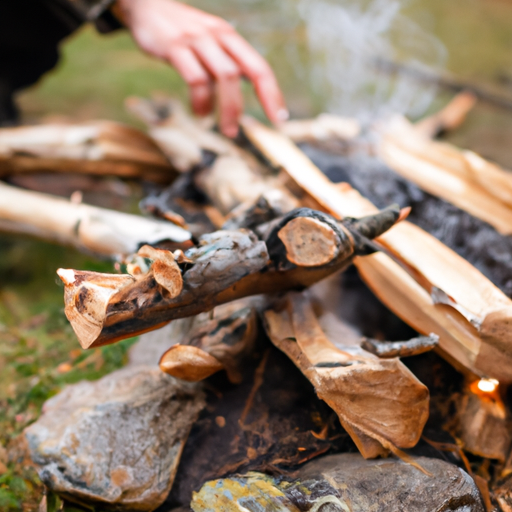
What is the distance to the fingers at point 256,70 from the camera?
1.77 meters

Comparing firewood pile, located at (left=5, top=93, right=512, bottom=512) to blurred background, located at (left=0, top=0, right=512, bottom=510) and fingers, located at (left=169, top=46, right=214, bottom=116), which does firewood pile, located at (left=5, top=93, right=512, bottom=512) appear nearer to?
blurred background, located at (left=0, top=0, right=512, bottom=510)

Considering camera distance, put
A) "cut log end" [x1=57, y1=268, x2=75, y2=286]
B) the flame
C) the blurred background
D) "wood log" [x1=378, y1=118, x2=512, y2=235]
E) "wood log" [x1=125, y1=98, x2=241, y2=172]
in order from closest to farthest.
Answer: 1. "cut log end" [x1=57, y1=268, x2=75, y2=286]
2. the flame
3. "wood log" [x1=378, y1=118, x2=512, y2=235]
4. the blurred background
5. "wood log" [x1=125, y1=98, x2=241, y2=172]

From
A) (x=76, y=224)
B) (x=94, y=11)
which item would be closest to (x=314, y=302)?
(x=76, y=224)

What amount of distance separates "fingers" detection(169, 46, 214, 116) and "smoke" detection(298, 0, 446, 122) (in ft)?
4.13

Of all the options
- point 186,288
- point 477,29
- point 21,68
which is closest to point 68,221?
point 186,288

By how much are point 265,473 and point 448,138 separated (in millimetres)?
2278

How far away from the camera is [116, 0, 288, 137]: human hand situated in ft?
5.71

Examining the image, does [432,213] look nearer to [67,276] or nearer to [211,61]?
[211,61]

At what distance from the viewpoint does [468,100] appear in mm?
2764

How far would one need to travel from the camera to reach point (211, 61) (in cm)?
173

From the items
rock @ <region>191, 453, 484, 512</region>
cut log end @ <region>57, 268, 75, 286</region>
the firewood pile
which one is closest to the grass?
the firewood pile

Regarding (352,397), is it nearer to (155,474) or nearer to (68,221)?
(155,474)

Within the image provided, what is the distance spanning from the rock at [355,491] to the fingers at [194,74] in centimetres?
142

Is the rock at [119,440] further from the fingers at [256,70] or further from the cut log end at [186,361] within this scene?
the fingers at [256,70]
